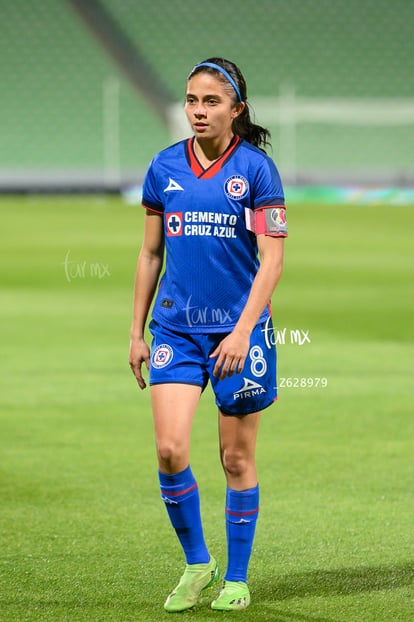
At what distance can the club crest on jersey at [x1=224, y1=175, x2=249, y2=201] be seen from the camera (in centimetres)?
386

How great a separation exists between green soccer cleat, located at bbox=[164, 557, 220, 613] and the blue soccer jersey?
2.63 feet

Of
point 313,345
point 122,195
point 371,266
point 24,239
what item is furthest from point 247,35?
point 313,345

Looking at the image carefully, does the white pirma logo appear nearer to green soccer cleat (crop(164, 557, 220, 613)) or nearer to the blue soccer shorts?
the blue soccer shorts

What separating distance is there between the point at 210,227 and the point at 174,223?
13 cm

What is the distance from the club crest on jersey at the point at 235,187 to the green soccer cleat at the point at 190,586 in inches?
48.6

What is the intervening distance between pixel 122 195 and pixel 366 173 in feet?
21.3

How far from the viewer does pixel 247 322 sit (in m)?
3.80

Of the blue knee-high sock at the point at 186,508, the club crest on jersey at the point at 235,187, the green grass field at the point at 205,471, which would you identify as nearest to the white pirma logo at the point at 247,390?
the blue knee-high sock at the point at 186,508

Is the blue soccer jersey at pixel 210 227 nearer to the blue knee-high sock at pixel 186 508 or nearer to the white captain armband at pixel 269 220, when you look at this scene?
the white captain armband at pixel 269 220

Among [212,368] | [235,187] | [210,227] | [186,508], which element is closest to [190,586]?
[186,508]

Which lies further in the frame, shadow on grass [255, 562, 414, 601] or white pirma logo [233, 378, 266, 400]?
shadow on grass [255, 562, 414, 601]

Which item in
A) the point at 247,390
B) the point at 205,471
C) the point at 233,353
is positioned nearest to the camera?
the point at 233,353

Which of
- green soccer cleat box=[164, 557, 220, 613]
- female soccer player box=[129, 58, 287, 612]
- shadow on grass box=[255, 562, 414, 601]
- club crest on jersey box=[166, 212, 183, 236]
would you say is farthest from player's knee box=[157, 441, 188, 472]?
club crest on jersey box=[166, 212, 183, 236]

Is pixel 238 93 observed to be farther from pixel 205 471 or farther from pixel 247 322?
pixel 205 471
